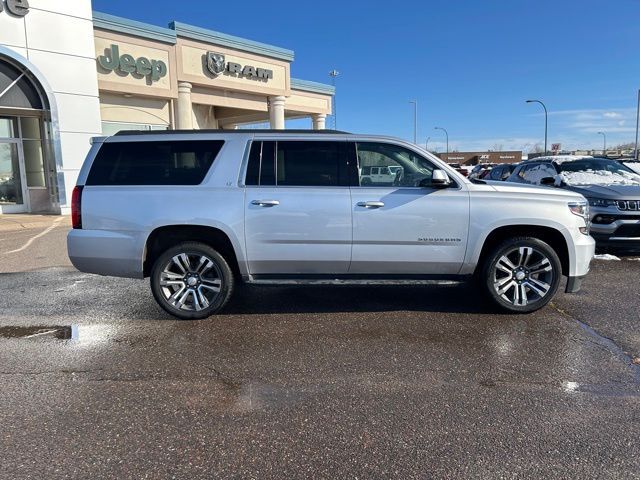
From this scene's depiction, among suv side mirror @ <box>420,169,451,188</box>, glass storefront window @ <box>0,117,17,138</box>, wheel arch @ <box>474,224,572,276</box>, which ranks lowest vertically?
wheel arch @ <box>474,224,572,276</box>

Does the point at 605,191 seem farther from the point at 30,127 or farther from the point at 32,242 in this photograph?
the point at 30,127

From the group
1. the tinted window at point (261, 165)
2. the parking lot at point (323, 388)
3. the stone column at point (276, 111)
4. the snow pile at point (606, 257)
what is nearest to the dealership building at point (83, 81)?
the stone column at point (276, 111)

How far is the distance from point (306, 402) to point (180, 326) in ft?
6.94

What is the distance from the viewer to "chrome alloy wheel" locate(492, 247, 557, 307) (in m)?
5.19

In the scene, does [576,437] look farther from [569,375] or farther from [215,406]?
[215,406]

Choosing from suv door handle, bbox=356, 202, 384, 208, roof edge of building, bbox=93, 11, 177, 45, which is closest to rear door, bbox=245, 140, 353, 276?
suv door handle, bbox=356, 202, 384, 208

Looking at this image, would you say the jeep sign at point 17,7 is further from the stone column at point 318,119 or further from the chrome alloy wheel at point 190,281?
the stone column at point 318,119

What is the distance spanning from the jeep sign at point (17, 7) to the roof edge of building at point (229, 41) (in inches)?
231

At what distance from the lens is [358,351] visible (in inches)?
173

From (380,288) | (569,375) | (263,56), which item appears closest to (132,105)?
(263,56)

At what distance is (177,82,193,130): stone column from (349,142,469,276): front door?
16.2m

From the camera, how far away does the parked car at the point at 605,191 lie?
313 inches

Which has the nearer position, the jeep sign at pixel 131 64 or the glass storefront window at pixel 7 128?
the glass storefront window at pixel 7 128

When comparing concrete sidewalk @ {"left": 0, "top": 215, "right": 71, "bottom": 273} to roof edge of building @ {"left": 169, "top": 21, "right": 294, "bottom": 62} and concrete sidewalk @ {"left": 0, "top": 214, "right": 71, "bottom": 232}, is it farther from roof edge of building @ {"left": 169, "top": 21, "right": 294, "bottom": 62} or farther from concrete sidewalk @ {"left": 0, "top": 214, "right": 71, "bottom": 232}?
roof edge of building @ {"left": 169, "top": 21, "right": 294, "bottom": 62}
